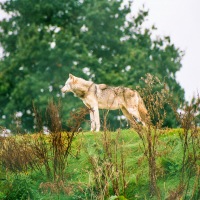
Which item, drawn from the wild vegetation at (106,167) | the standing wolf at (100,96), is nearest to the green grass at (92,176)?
the wild vegetation at (106,167)

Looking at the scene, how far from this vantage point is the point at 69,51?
3042cm

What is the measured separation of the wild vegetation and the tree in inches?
712

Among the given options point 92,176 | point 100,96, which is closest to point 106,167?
point 92,176

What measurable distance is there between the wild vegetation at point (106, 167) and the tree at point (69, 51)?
18095 millimetres

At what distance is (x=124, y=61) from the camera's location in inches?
1236

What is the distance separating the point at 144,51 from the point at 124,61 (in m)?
1.63

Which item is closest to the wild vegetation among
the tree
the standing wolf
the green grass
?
Result: the green grass

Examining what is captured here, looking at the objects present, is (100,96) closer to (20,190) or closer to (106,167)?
(20,190)

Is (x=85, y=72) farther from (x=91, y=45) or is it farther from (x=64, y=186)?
(x=64, y=186)

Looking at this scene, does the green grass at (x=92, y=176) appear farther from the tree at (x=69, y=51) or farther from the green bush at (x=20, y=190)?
the tree at (x=69, y=51)

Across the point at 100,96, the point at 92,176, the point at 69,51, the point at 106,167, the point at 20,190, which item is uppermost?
the point at 69,51

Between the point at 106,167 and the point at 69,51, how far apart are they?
22.4 meters

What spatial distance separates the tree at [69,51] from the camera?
2980 cm

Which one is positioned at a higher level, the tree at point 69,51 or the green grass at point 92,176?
the tree at point 69,51
